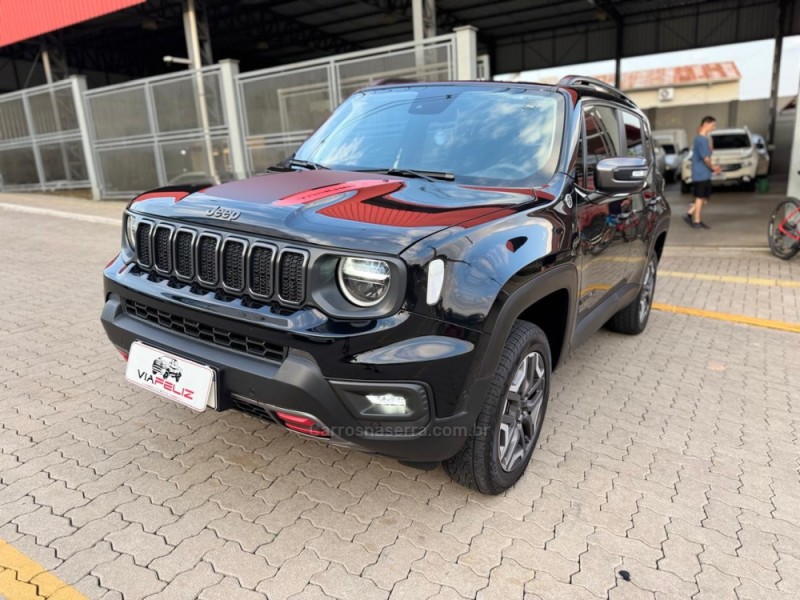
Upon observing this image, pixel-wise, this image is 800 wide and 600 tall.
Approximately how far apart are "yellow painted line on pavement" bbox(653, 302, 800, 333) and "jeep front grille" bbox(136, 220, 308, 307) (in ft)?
15.9

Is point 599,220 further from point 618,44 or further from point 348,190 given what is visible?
point 618,44

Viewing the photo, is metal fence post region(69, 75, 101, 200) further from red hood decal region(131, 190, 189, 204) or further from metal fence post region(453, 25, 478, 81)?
red hood decal region(131, 190, 189, 204)

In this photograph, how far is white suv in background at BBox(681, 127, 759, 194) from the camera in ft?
52.0

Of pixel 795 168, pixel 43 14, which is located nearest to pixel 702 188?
pixel 795 168

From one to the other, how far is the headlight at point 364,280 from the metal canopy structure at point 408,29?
18.7 m

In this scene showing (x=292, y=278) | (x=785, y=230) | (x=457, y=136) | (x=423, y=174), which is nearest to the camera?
(x=292, y=278)

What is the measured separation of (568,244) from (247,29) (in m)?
24.9

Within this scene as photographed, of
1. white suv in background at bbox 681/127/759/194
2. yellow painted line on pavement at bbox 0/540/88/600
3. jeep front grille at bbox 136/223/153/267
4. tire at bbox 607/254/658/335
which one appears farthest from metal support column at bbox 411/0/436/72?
yellow painted line on pavement at bbox 0/540/88/600

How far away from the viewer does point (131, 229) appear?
110 inches

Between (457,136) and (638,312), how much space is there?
102 inches

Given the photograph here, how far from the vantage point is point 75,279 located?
6.67 metres

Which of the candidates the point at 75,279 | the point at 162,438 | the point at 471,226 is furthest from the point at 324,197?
the point at 75,279

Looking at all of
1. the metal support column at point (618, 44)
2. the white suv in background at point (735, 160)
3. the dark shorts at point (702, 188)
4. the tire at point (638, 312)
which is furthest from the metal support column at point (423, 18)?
the metal support column at point (618, 44)

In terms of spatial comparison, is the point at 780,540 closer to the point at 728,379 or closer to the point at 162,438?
the point at 728,379
